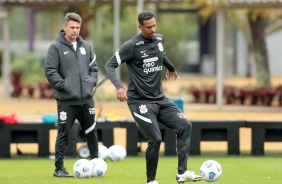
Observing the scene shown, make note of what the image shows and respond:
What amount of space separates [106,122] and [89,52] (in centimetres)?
350

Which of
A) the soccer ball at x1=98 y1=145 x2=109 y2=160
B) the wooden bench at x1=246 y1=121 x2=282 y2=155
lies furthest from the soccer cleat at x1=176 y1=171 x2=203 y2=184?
the wooden bench at x1=246 y1=121 x2=282 y2=155

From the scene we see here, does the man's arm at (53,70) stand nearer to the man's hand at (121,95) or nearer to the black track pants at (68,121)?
→ the black track pants at (68,121)

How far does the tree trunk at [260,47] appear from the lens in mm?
33531

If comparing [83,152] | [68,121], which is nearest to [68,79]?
[68,121]

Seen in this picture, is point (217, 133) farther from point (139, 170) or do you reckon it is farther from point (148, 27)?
point (148, 27)

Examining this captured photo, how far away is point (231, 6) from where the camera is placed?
95.0 feet

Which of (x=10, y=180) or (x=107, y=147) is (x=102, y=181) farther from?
(x=107, y=147)

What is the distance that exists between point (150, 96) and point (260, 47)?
73.4 ft

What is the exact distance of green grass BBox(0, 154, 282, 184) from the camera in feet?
43.0

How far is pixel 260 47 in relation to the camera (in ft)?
111

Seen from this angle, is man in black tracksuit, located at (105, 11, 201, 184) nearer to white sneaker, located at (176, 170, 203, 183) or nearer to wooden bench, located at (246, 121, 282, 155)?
white sneaker, located at (176, 170, 203, 183)

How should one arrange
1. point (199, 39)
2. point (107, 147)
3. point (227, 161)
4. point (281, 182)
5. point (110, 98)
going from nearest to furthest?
point (281, 182), point (227, 161), point (107, 147), point (110, 98), point (199, 39)

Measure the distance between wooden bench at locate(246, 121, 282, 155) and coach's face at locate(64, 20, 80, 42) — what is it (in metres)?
4.64

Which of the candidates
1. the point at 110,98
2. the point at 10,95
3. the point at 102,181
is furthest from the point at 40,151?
the point at 10,95
